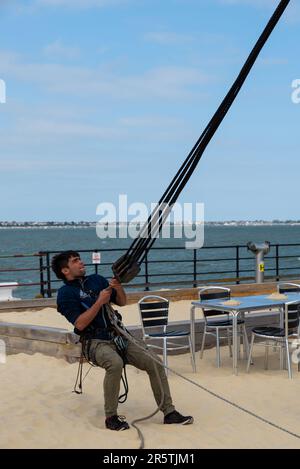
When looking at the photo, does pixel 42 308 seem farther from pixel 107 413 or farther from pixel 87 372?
pixel 107 413

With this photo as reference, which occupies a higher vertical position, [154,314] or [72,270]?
[72,270]

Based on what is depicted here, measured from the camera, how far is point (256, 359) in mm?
7473

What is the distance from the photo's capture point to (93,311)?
466cm

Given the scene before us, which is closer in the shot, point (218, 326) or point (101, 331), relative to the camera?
point (101, 331)

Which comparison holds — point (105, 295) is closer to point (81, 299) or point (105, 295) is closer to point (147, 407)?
point (81, 299)

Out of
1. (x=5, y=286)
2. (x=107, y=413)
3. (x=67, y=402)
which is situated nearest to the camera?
(x=107, y=413)

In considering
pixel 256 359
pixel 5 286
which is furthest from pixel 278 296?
pixel 5 286

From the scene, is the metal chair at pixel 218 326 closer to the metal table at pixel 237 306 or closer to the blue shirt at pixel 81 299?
the metal table at pixel 237 306

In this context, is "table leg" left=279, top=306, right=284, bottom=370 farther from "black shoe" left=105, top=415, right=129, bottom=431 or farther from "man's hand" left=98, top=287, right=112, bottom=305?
"man's hand" left=98, top=287, right=112, bottom=305

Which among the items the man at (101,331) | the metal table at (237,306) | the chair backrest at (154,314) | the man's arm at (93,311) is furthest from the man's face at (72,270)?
the metal table at (237,306)

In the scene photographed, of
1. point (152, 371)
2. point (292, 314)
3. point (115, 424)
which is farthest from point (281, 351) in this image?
point (115, 424)

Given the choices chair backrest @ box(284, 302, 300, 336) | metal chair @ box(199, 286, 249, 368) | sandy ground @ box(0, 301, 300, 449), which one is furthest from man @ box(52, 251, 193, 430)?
chair backrest @ box(284, 302, 300, 336)

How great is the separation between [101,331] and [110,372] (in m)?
0.35
